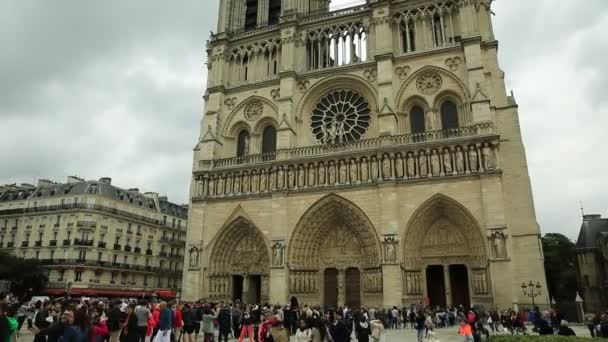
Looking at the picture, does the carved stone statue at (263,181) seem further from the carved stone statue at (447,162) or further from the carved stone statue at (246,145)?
the carved stone statue at (447,162)

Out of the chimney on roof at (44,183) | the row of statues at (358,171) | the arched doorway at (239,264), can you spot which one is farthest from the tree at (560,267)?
the chimney on roof at (44,183)

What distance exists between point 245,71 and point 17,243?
840 inches

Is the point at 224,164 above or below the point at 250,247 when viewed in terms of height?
above

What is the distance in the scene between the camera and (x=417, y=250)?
1862cm

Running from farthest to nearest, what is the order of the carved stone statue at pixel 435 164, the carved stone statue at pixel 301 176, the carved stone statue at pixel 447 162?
the carved stone statue at pixel 301 176, the carved stone statue at pixel 435 164, the carved stone statue at pixel 447 162

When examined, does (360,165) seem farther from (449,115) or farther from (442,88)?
(442,88)

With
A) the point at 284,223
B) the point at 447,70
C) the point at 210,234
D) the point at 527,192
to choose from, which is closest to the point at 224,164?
the point at 210,234

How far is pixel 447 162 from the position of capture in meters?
18.5

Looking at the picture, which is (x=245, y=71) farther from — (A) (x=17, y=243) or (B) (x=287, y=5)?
(A) (x=17, y=243)

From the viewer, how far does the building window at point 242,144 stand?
24344mm

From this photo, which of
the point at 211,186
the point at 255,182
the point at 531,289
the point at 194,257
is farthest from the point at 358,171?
the point at 194,257

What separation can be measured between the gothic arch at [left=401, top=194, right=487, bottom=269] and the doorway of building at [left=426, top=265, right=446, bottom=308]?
27.7 inches

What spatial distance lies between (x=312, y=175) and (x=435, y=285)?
24.4 ft

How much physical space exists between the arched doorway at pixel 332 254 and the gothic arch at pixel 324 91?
4.54 m
